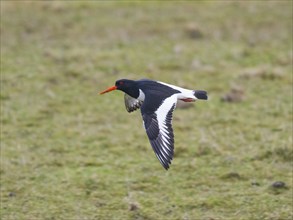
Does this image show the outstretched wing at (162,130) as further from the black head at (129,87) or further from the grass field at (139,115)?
the grass field at (139,115)

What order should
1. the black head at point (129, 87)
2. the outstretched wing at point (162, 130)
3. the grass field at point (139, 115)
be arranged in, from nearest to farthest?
1. the outstretched wing at point (162, 130)
2. the black head at point (129, 87)
3. the grass field at point (139, 115)

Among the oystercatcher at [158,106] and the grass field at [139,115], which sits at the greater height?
the oystercatcher at [158,106]

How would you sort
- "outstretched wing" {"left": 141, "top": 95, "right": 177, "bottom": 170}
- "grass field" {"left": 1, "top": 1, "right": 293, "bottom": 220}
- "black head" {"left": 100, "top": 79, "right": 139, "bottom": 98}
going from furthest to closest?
"grass field" {"left": 1, "top": 1, "right": 293, "bottom": 220}
"black head" {"left": 100, "top": 79, "right": 139, "bottom": 98}
"outstretched wing" {"left": 141, "top": 95, "right": 177, "bottom": 170}

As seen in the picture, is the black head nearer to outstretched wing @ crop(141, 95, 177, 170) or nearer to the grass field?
outstretched wing @ crop(141, 95, 177, 170)

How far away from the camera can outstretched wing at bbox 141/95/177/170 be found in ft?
26.6

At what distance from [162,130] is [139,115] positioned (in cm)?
574

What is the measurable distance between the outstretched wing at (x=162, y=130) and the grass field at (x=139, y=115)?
4.13ft

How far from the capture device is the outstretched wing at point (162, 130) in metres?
8.09

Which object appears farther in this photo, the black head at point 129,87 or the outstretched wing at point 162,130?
the black head at point 129,87

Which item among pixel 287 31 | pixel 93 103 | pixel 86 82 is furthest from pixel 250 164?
pixel 287 31

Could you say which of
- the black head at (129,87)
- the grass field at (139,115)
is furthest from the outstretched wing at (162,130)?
the grass field at (139,115)

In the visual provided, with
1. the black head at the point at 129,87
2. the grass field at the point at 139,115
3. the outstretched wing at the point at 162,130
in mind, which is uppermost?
the black head at the point at 129,87

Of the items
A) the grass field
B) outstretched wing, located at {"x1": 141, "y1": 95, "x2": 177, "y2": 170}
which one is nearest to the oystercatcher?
outstretched wing, located at {"x1": 141, "y1": 95, "x2": 177, "y2": 170}

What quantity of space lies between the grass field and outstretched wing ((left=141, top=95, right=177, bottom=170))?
4.13 ft
